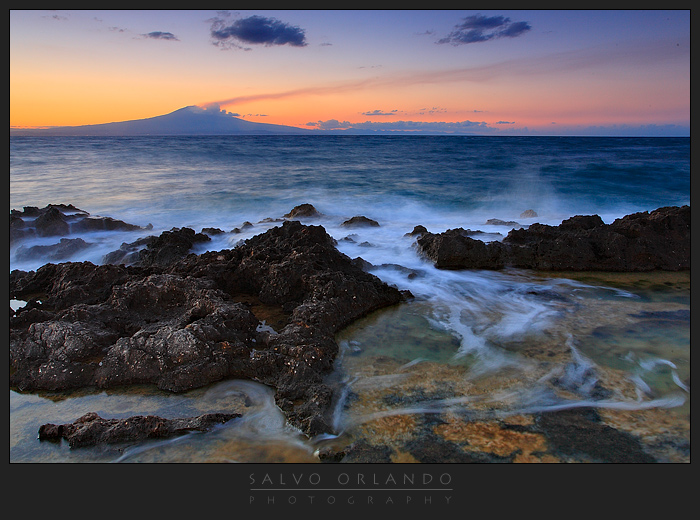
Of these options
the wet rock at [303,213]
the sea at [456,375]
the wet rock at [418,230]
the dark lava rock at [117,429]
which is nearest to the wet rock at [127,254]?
the sea at [456,375]

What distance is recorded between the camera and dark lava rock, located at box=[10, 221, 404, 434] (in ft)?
12.5

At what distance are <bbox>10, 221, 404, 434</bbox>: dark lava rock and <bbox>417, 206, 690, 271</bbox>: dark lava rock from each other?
1.83 m

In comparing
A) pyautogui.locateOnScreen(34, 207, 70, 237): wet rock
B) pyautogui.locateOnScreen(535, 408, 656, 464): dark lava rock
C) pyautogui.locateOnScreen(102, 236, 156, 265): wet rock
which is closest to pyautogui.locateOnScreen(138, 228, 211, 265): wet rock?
pyautogui.locateOnScreen(102, 236, 156, 265): wet rock

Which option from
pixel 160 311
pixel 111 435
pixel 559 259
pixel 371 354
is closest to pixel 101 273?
pixel 160 311

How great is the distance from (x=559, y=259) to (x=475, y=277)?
1.52m

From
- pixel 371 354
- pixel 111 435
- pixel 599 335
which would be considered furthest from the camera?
pixel 599 335

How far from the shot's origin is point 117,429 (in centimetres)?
310

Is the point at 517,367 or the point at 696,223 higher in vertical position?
the point at 696,223

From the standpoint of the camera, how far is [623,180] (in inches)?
688

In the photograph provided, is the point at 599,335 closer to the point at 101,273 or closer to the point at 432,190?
the point at 101,273

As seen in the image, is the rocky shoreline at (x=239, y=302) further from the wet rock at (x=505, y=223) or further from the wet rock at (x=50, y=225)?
the wet rock at (x=505, y=223)

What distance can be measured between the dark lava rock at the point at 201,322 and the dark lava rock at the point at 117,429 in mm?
571

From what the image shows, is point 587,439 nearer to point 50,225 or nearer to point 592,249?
point 592,249

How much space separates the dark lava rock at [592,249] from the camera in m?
6.79
